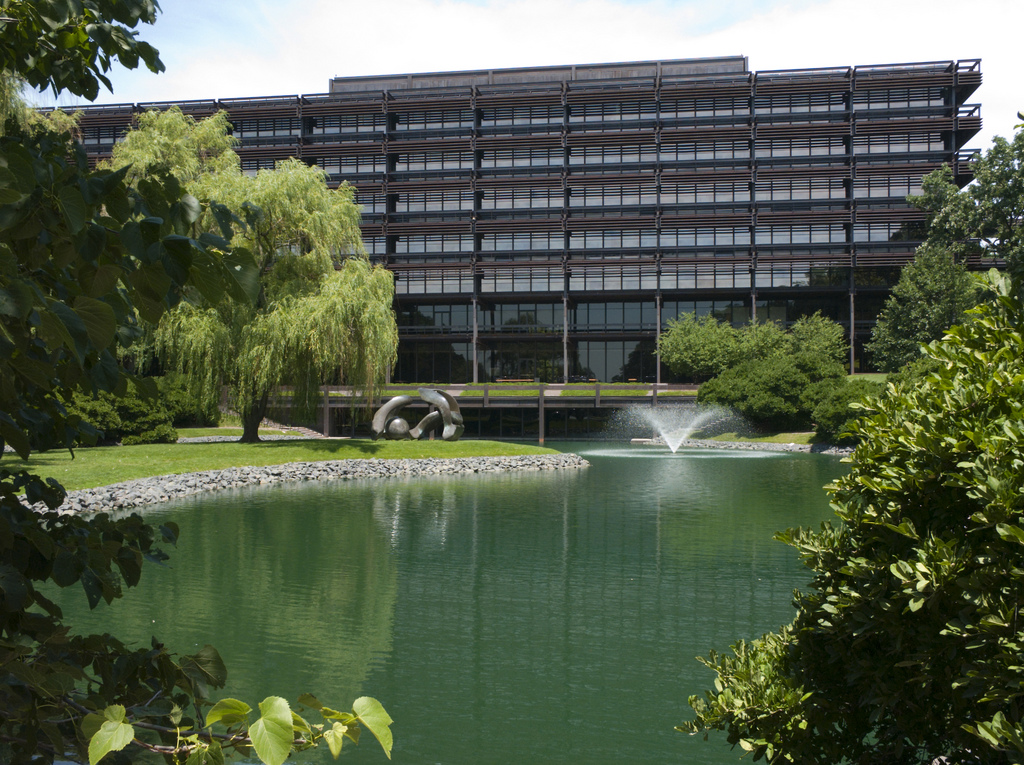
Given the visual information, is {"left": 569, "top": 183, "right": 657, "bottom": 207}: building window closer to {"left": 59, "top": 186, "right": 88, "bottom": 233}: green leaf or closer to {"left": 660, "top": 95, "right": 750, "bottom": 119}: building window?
{"left": 660, "top": 95, "right": 750, "bottom": 119}: building window

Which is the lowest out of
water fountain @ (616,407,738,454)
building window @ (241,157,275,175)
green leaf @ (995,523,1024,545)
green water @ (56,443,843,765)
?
green water @ (56,443,843,765)

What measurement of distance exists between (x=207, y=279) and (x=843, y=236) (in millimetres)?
64174

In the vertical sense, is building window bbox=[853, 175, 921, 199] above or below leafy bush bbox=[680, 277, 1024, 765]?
above

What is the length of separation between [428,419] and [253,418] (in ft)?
31.9

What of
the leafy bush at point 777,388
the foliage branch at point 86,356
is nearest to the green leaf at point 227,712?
the foliage branch at point 86,356

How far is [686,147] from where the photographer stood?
61312 millimetres

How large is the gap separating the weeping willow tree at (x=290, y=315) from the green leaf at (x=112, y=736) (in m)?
26.0

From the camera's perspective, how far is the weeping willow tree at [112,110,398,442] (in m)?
27.3

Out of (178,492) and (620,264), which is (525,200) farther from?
(178,492)

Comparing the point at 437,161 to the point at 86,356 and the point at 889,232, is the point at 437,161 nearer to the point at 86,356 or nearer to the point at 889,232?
the point at 889,232

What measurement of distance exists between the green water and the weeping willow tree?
8.94m

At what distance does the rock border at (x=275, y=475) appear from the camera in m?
17.9

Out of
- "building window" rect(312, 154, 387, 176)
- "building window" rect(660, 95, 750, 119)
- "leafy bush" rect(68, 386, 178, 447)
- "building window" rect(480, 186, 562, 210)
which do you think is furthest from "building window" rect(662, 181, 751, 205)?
"leafy bush" rect(68, 386, 178, 447)

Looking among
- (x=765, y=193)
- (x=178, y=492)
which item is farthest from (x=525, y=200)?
(x=178, y=492)
